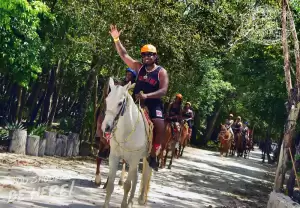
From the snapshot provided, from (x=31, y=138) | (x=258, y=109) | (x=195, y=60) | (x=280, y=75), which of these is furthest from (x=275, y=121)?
(x=31, y=138)

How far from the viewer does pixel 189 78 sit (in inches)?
795

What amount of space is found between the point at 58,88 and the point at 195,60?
441 inches

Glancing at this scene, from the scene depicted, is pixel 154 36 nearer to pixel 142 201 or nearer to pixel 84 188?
pixel 84 188

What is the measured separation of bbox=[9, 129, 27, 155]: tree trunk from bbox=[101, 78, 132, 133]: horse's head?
7.61 metres

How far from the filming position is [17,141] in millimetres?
14164

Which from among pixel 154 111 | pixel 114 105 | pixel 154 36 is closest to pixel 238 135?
pixel 154 36

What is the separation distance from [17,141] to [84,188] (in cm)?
484

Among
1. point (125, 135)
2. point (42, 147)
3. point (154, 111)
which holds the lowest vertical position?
point (42, 147)

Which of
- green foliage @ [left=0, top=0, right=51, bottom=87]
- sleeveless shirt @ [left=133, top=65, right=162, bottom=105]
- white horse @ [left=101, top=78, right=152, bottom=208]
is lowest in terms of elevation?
white horse @ [left=101, top=78, right=152, bottom=208]

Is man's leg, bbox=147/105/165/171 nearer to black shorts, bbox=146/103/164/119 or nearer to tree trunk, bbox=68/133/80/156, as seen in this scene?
black shorts, bbox=146/103/164/119

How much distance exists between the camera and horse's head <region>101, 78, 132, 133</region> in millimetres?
6821

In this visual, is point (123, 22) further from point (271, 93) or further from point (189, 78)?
point (271, 93)

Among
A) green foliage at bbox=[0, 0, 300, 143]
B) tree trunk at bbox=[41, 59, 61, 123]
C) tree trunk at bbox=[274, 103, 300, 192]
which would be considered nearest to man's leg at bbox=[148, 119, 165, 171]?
tree trunk at bbox=[274, 103, 300, 192]

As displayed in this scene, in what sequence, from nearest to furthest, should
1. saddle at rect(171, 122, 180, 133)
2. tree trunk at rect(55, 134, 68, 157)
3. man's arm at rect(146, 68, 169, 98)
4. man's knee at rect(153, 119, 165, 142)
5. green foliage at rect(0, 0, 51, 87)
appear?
1. man's arm at rect(146, 68, 169, 98)
2. man's knee at rect(153, 119, 165, 142)
3. green foliage at rect(0, 0, 51, 87)
4. tree trunk at rect(55, 134, 68, 157)
5. saddle at rect(171, 122, 180, 133)
